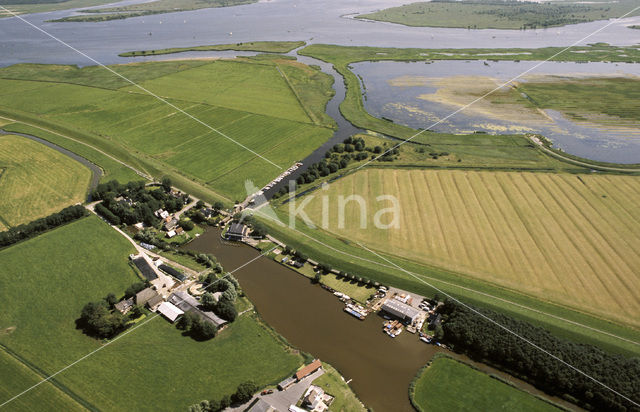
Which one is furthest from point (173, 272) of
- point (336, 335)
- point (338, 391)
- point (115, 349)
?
point (338, 391)

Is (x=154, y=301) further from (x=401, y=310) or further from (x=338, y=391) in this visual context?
(x=401, y=310)

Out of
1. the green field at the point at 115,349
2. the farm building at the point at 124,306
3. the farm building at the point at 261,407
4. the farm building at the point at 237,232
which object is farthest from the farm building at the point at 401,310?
the farm building at the point at 124,306

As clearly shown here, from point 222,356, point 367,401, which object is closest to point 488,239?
point 367,401

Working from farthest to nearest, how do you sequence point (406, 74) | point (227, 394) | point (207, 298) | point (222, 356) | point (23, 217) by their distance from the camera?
point (406, 74), point (23, 217), point (207, 298), point (222, 356), point (227, 394)

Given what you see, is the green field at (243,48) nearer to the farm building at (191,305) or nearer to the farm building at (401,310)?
the farm building at (191,305)

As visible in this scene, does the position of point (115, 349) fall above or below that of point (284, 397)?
above

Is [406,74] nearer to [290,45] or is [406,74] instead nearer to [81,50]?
[290,45]
